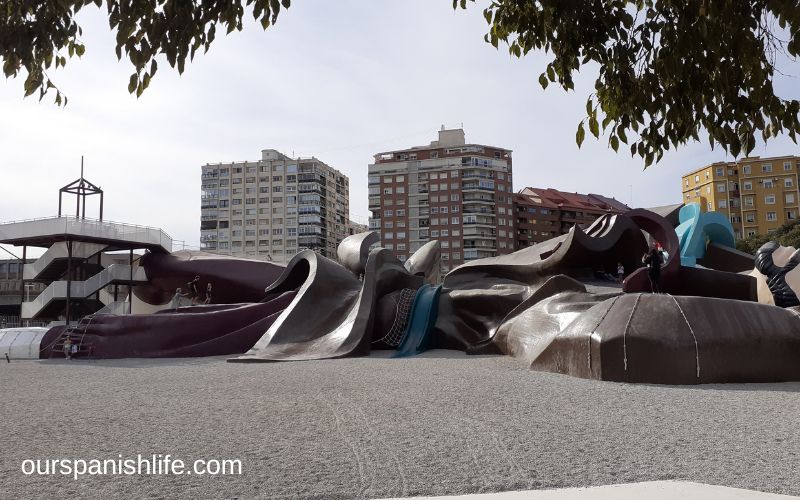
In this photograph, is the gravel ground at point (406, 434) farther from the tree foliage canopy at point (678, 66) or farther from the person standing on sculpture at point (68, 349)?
the person standing on sculpture at point (68, 349)

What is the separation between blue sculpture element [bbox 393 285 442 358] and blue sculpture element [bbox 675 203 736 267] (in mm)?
13793

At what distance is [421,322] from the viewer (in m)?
16.3

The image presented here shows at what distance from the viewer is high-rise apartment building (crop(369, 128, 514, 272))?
83.5 m

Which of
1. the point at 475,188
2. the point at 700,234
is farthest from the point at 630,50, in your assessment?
the point at 475,188

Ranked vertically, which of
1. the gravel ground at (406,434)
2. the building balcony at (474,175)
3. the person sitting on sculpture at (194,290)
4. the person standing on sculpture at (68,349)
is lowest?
the person standing on sculpture at (68,349)

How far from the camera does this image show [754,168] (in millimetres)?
76625

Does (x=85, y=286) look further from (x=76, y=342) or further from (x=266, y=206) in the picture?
(x=266, y=206)

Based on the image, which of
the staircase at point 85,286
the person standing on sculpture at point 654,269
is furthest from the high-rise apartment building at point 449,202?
the person standing on sculpture at point 654,269

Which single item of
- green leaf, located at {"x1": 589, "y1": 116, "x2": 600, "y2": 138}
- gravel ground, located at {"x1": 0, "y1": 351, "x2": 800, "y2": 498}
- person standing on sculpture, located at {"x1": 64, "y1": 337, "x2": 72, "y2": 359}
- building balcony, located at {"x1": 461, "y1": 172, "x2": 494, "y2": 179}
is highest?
building balcony, located at {"x1": 461, "y1": 172, "x2": 494, "y2": 179}

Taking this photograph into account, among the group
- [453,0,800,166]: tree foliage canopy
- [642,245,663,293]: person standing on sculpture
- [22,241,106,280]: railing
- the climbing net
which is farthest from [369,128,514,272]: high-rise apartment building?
[453,0,800,166]: tree foliage canopy

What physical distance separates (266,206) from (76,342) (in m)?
78.1

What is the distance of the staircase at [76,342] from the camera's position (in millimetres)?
17312

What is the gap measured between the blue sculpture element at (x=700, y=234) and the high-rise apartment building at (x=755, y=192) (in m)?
51.2

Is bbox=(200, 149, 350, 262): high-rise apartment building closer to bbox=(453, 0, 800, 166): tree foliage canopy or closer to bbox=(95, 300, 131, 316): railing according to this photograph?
bbox=(95, 300, 131, 316): railing
